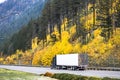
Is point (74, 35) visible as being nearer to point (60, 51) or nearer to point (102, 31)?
point (60, 51)

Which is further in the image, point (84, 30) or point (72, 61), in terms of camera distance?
point (84, 30)

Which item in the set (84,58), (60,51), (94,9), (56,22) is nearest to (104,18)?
(94,9)

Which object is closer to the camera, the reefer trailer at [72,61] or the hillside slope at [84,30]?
the reefer trailer at [72,61]

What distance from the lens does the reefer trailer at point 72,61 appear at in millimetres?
79750

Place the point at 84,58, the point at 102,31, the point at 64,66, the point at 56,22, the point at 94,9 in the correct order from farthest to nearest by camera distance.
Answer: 1. the point at 56,22
2. the point at 94,9
3. the point at 102,31
4. the point at 64,66
5. the point at 84,58

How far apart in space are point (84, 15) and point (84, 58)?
153 ft

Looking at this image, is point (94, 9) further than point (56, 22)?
No

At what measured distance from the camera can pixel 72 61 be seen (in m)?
82.4

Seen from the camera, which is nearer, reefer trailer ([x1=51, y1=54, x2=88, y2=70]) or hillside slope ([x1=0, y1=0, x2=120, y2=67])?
reefer trailer ([x1=51, y1=54, x2=88, y2=70])

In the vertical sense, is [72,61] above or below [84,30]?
below

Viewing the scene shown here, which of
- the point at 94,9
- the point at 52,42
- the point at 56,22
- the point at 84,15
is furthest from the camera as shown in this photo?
the point at 56,22

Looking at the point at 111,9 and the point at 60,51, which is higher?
the point at 111,9

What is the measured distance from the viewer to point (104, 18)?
107 metres

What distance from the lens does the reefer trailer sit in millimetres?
79750
